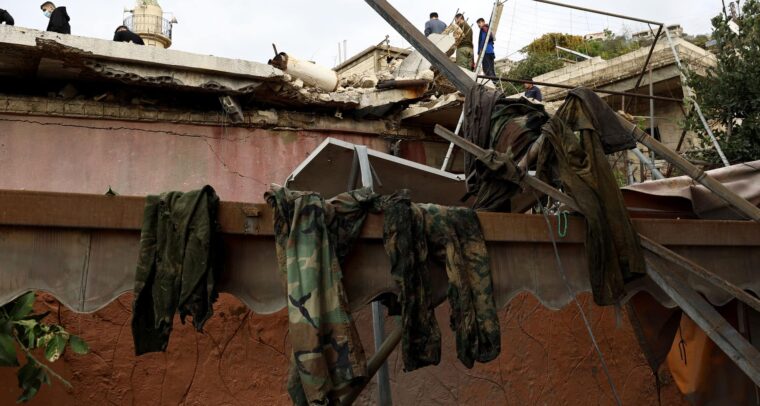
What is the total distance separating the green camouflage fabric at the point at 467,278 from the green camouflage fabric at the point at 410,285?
0.34 feet

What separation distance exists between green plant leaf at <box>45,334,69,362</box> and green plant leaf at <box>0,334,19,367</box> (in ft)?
2.17

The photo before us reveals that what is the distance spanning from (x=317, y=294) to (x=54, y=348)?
74.4 inches

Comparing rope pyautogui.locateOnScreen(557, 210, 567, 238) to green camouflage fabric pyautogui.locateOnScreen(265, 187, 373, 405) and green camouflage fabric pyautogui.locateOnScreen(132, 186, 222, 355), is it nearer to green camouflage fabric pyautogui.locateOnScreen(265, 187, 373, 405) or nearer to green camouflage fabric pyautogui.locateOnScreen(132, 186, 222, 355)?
green camouflage fabric pyautogui.locateOnScreen(265, 187, 373, 405)

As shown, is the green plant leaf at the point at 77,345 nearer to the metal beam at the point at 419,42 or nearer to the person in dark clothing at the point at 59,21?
the metal beam at the point at 419,42

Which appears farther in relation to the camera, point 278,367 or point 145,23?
point 145,23

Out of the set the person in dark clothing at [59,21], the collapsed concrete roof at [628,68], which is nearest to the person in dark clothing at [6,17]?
the person in dark clothing at [59,21]

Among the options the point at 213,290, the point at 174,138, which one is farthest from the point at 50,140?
the point at 213,290

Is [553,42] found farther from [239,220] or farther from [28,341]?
[239,220]

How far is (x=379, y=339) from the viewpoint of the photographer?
4074 millimetres

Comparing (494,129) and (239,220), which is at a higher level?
(494,129)

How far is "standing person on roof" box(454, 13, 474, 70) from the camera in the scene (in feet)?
40.9

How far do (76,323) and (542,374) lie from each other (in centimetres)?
411

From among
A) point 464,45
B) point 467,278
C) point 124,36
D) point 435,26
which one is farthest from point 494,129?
point 435,26

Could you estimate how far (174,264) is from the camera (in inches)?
106
